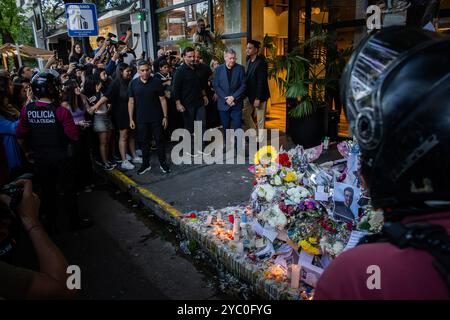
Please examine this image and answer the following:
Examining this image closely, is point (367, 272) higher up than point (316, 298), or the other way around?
point (367, 272)

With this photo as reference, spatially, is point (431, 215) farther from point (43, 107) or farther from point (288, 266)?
point (43, 107)

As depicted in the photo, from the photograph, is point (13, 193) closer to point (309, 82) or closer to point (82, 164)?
point (82, 164)

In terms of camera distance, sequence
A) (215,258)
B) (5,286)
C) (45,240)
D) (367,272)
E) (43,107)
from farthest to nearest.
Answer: (43,107), (215,258), (45,240), (5,286), (367,272)

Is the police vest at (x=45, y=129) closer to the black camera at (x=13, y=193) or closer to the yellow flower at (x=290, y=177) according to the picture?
the black camera at (x=13, y=193)

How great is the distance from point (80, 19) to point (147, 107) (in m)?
3.60

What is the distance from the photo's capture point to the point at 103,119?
635 cm

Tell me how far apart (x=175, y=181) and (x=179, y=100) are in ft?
5.74

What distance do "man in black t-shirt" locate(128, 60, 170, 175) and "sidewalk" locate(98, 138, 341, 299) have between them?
1.56ft

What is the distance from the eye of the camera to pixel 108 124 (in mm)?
6426

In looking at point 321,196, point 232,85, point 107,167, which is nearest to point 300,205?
point 321,196
